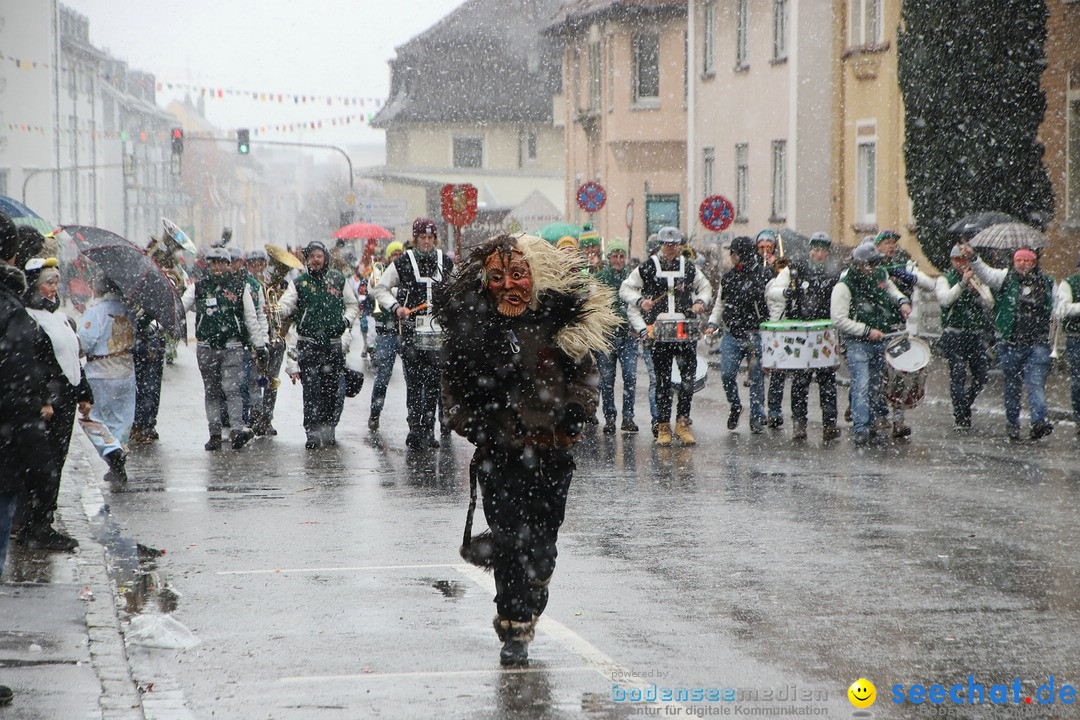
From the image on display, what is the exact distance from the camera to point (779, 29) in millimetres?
Result: 33562

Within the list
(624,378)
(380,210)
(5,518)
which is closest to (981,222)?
(624,378)

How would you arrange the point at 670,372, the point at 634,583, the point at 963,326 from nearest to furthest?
the point at 634,583, the point at 670,372, the point at 963,326

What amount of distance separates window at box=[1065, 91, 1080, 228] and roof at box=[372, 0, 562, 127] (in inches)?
1855

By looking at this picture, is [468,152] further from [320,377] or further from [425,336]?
[425,336]

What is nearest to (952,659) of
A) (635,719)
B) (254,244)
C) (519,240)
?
(635,719)

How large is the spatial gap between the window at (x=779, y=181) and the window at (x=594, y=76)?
13696mm

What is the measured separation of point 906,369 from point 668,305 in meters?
2.33

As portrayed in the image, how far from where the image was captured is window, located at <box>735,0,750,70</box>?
35656mm

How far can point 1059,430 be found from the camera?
15305 mm

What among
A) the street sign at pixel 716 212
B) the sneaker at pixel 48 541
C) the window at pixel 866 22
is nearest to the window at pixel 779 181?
the window at pixel 866 22

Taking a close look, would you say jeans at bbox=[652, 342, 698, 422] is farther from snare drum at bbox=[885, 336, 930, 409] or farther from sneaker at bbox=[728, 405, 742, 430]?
snare drum at bbox=[885, 336, 930, 409]

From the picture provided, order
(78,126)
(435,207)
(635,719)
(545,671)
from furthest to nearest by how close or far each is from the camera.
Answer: (78,126)
(435,207)
(545,671)
(635,719)

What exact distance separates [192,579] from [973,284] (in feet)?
31.2

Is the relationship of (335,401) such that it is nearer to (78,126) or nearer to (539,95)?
(539,95)
